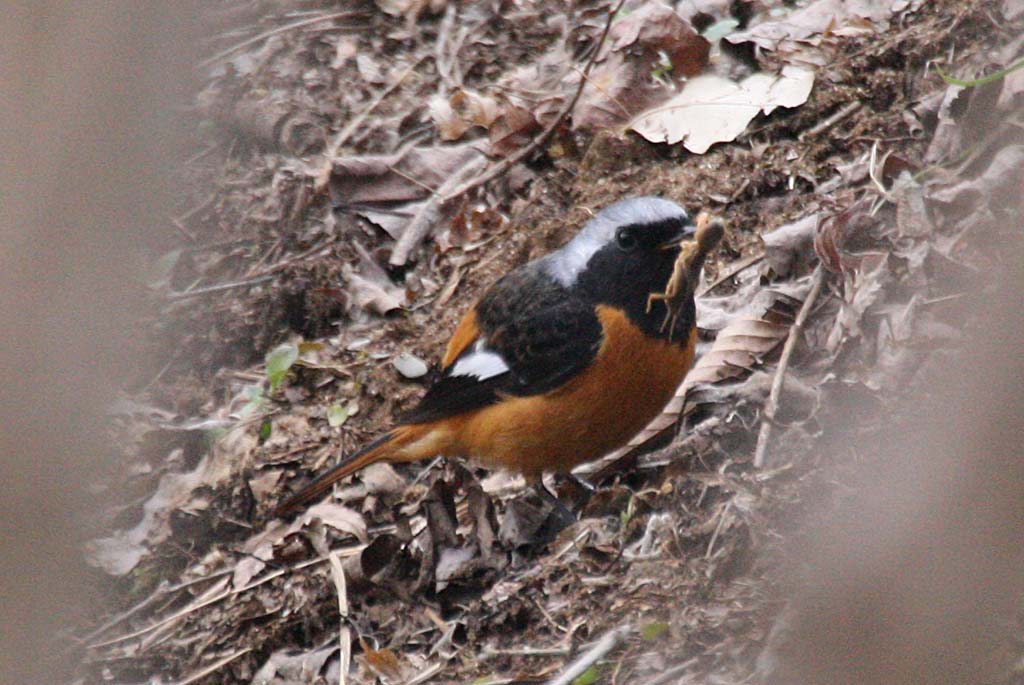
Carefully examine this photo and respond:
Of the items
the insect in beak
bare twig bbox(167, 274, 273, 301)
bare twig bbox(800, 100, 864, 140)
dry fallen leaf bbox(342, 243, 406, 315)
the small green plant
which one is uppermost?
the insect in beak

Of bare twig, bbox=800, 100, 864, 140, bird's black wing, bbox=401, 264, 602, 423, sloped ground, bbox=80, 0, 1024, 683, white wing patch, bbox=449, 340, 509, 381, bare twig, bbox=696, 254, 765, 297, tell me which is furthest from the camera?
bare twig, bbox=800, 100, 864, 140

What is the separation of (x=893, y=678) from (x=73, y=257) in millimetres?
1099

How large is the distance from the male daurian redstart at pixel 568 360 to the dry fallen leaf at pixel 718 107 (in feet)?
4.41

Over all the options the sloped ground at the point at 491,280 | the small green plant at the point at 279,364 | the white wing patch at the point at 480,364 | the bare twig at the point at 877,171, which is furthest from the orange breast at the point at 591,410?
the small green plant at the point at 279,364

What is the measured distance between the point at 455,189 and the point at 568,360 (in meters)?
2.32

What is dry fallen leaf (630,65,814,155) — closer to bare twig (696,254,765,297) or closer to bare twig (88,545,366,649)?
bare twig (696,254,765,297)

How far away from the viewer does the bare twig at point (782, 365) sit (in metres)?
4.55

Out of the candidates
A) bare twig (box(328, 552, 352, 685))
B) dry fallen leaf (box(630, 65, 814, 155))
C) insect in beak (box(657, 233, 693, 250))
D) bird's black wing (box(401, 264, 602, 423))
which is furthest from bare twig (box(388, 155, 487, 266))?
insect in beak (box(657, 233, 693, 250))

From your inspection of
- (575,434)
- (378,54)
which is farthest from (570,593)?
(378,54)

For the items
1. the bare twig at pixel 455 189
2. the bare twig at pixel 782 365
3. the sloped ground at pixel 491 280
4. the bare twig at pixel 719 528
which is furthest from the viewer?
the bare twig at pixel 455 189

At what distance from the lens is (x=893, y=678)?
1488 mm

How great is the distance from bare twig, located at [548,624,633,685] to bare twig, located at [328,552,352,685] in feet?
3.40

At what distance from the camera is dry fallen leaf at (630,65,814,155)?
19.5ft

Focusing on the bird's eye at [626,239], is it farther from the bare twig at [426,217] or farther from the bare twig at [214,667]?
the bare twig at [214,667]
